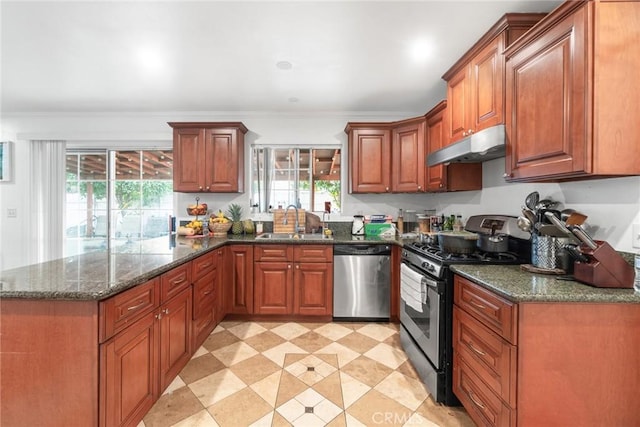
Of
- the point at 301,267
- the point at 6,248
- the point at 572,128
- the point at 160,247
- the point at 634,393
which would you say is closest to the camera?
the point at 634,393

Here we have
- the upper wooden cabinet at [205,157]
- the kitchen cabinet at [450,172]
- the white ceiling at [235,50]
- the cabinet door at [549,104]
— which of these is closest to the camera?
the cabinet door at [549,104]

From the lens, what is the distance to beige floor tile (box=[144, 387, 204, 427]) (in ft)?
5.11

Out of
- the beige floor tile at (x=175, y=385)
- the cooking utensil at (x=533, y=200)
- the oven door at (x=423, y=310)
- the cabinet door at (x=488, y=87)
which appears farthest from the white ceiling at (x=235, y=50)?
the beige floor tile at (x=175, y=385)

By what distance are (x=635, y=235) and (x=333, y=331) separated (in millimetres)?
2248

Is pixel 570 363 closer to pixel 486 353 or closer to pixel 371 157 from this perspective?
pixel 486 353

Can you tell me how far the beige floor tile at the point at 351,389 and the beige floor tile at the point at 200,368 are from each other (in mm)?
938

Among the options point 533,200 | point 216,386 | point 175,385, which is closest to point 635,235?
point 533,200

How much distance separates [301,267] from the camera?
2.88m

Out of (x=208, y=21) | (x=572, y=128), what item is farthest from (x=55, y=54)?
(x=572, y=128)

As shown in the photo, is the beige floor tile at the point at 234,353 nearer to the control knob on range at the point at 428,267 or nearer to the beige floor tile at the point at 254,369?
the beige floor tile at the point at 254,369

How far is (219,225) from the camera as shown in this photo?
3188 millimetres

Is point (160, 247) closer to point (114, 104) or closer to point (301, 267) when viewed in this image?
point (301, 267)

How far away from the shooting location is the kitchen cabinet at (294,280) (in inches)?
113

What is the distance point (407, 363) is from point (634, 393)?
4.19 feet
